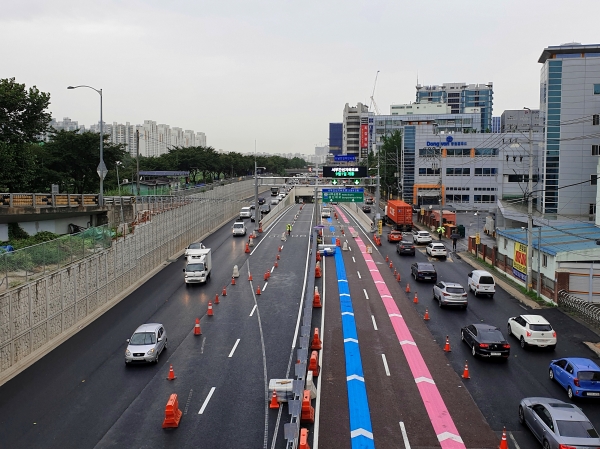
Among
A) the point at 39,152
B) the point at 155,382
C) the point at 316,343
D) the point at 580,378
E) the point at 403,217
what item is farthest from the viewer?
the point at 39,152

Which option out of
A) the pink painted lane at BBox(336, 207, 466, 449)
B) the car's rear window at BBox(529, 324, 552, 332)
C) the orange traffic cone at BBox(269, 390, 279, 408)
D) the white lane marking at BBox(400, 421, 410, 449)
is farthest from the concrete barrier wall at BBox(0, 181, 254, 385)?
the car's rear window at BBox(529, 324, 552, 332)

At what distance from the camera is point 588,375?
63.3 feet

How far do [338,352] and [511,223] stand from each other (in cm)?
4647

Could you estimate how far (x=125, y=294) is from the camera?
35719 mm

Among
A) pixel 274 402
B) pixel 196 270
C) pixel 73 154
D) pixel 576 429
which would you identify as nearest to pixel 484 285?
pixel 196 270

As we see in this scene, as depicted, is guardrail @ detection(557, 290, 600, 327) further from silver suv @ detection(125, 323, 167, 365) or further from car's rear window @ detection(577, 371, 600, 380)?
silver suv @ detection(125, 323, 167, 365)

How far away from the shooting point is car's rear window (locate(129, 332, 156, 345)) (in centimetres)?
2361

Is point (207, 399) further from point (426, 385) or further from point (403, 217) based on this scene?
point (403, 217)

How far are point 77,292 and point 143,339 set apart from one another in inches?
286

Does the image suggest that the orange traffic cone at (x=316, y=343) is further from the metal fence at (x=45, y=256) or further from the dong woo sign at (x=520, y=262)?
the dong woo sign at (x=520, y=262)

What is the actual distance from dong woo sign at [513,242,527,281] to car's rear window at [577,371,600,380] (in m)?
19.5

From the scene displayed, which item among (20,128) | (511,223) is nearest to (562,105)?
(511,223)

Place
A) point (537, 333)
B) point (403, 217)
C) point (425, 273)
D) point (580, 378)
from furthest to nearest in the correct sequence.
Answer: point (403, 217) → point (425, 273) → point (537, 333) → point (580, 378)

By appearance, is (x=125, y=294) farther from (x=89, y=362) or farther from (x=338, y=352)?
(x=338, y=352)
